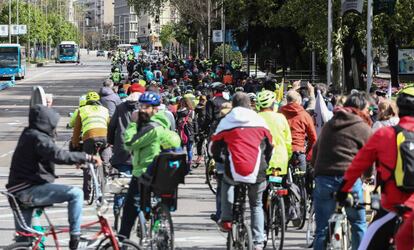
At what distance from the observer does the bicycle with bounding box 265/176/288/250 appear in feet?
37.0

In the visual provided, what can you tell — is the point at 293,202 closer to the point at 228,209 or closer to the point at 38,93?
the point at 228,209

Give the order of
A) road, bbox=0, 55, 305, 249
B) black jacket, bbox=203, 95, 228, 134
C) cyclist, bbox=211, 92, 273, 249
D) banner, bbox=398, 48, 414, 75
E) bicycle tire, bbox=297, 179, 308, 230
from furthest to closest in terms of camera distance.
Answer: banner, bbox=398, 48, 414, 75, black jacket, bbox=203, 95, 228, 134, bicycle tire, bbox=297, 179, 308, 230, road, bbox=0, 55, 305, 249, cyclist, bbox=211, 92, 273, 249

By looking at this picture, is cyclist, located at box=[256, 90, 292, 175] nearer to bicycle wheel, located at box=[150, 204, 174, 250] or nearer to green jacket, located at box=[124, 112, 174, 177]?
green jacket, located at box=[124, 112, 174, 177]

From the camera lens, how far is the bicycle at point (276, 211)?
11268mm

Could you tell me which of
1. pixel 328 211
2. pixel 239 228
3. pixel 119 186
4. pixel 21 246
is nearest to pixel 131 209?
pixel 119 186

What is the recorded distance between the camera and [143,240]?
9836 millimetres

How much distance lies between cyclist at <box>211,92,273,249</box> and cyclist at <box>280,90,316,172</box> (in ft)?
9.30

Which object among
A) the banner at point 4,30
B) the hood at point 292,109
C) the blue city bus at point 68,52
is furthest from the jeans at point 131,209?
the blue city bus at point 68,52

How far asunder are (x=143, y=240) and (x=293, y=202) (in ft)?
9.85

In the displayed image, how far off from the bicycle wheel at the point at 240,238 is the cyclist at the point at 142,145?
36.0 inches

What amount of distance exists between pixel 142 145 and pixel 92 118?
5003 millimetres

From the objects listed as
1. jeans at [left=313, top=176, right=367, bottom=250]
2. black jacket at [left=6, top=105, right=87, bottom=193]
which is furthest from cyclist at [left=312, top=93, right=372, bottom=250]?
black jacket at [left=6, top=105, right=87, bottom=193]

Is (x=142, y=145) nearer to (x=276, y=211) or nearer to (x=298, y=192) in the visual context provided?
(x=276, y=211)

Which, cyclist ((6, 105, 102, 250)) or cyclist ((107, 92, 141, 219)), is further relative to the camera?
cyclist ((107, 92, 141, 219))
